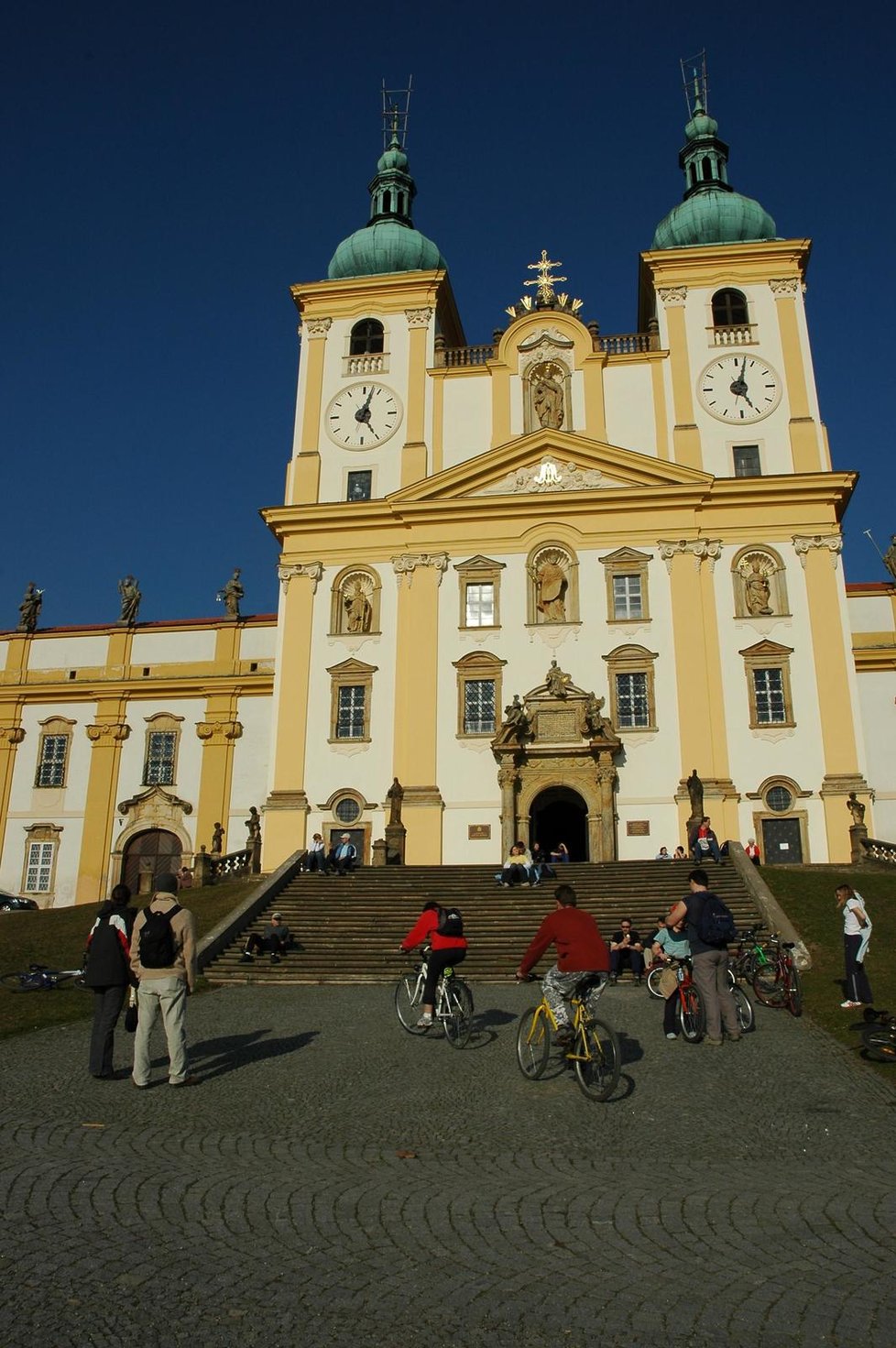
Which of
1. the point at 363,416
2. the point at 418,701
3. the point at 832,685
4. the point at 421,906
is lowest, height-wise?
the point at 421,906

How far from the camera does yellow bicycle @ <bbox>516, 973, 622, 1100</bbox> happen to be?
838cm

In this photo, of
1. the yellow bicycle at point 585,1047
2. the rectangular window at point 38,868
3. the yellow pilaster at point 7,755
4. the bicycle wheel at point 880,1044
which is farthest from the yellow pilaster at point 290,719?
the bicycle wheel at point 880,1044

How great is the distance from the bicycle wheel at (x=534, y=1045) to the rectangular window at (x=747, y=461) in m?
27.2

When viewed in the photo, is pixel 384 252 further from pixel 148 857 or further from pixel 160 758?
pixel 148 857

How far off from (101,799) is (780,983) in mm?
30254

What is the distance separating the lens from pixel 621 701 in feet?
102

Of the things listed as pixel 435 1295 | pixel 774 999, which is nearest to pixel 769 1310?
pixel 435 1295

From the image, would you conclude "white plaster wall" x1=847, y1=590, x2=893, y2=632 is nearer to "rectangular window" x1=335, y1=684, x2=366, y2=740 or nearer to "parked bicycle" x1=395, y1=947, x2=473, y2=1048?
"rectangular window" x1=335, y1=684, x2=366, y2=740

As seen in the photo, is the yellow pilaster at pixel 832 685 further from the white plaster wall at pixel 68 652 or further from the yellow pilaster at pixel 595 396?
the white plaster wall at pixel 68 652

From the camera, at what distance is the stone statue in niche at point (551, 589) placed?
32188 millimetres

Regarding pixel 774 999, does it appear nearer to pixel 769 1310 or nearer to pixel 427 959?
pixel 427 959

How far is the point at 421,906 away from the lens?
22656 millimetres

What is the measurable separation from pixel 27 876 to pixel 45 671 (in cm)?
826

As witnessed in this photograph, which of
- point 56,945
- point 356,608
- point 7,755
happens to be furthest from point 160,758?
point 56,945
